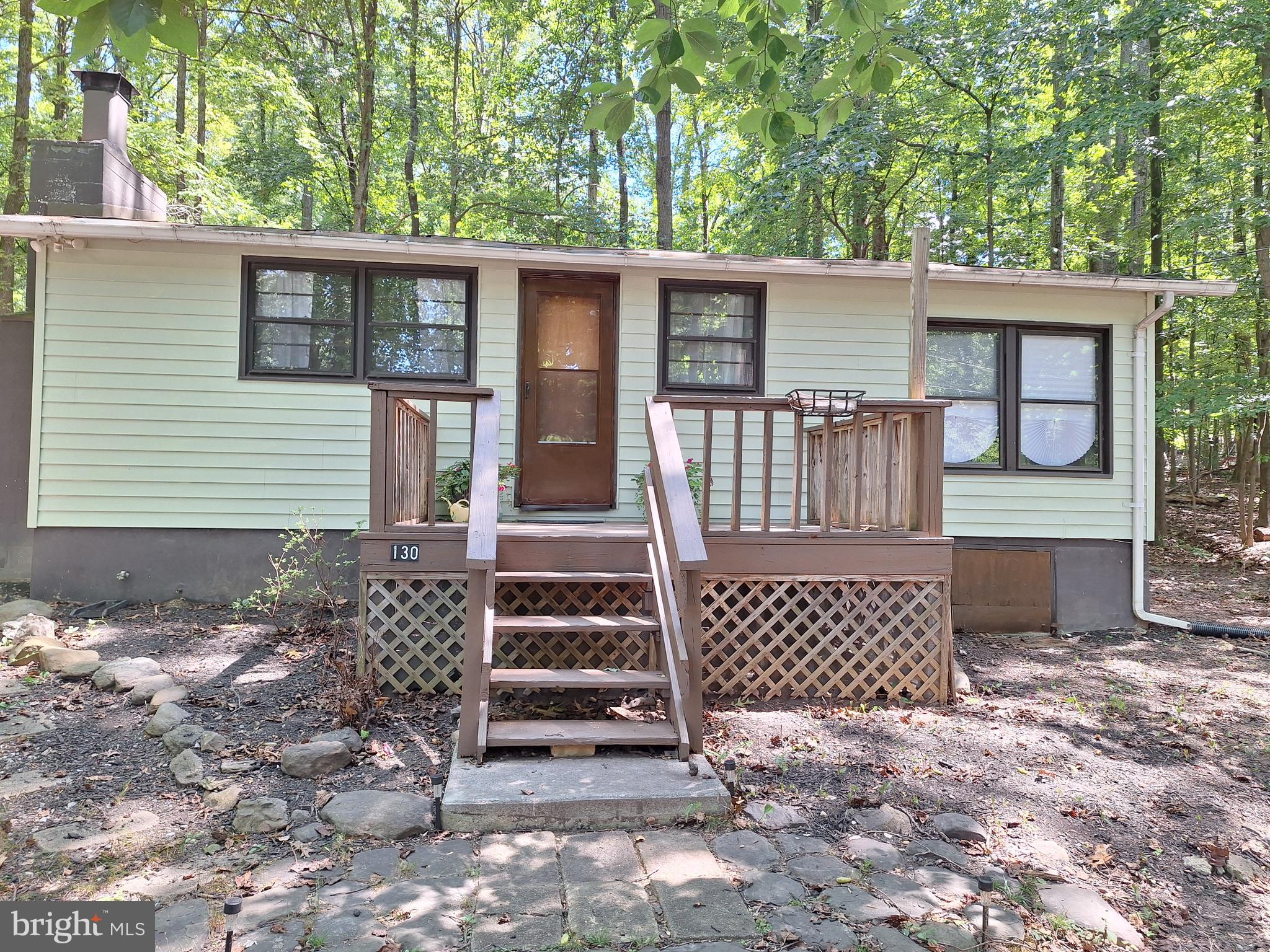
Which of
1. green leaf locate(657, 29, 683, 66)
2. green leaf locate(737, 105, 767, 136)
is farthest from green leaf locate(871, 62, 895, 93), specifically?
green leaf locate(657, 29, 683, 66)

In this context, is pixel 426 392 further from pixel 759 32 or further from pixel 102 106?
pixel 102 106

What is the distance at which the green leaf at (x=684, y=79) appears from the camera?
8.16ft

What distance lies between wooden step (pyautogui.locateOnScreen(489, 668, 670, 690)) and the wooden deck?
1.24ft

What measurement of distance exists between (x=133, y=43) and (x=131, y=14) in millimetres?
137

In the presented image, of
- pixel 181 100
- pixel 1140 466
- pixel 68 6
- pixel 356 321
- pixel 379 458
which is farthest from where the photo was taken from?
pixel 181 100

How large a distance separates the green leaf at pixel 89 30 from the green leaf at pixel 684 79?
1.61m

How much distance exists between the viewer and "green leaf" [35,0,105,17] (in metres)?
1.55

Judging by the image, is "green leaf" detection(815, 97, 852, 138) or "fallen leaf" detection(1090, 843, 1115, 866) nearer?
"fallen leaf" detection(1090, 843, 1115, 866)

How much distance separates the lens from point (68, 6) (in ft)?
5.09

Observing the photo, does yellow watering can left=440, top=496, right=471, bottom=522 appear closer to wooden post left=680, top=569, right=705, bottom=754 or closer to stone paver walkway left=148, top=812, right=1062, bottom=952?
wooden post left=680, top=569, right=705, bottom=754

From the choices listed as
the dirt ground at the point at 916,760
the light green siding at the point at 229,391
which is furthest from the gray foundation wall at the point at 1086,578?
the dirt ground at the point at 916,760

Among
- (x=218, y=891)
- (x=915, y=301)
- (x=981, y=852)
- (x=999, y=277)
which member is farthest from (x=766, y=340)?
(x=218, y=891)

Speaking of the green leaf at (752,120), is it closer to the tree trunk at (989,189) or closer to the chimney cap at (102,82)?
the chimney cap at (102,82)

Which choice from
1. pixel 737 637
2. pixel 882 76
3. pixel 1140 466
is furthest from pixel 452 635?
pixel 1140 466
